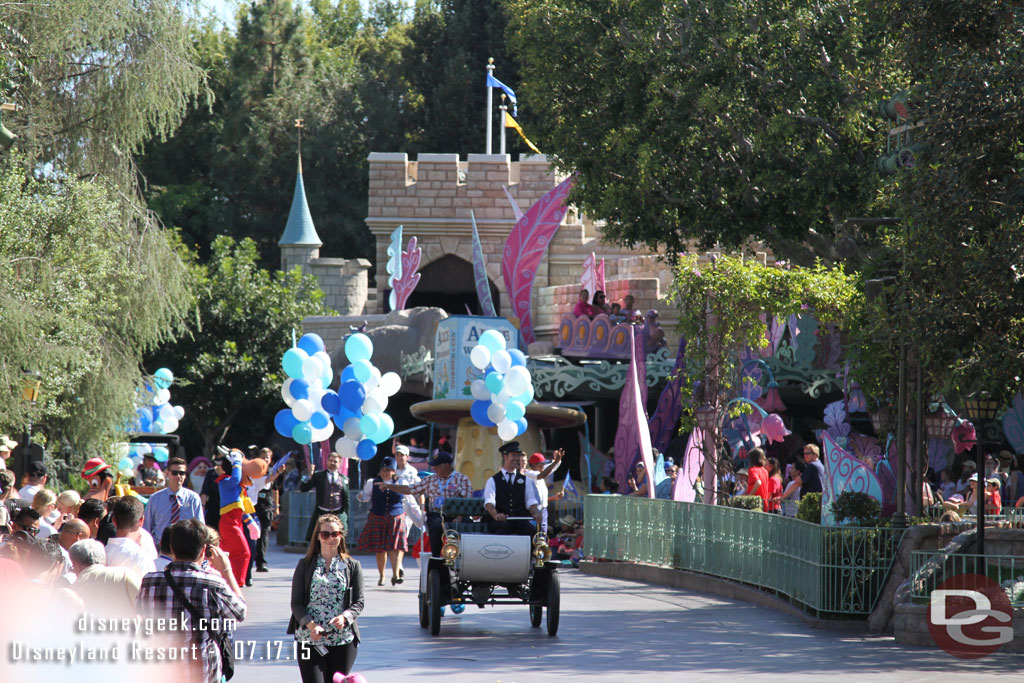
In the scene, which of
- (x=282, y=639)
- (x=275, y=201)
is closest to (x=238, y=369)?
(x=275, y=201)

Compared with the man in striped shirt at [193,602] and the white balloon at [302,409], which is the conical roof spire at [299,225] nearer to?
the white balloon at [302,409]

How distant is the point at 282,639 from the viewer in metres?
11.9

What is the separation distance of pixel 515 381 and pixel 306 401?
9.04ft

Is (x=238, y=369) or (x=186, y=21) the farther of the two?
(x=238, y=369)

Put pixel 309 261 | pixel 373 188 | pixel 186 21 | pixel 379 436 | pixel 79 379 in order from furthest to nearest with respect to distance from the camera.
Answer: pixel 309 261 < pixel 373 188 < pixel 186 21 < pixel 79 379 < pixel 379 436

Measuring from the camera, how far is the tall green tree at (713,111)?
17.6m

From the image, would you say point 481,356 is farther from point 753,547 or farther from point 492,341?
point 753,547

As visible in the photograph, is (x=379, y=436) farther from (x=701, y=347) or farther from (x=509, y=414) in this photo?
(x=701, y=347)

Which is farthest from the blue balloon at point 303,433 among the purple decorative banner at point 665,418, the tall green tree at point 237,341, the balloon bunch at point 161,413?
the tall green tree at point 237,341

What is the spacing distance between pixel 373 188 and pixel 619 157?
55.1 feet

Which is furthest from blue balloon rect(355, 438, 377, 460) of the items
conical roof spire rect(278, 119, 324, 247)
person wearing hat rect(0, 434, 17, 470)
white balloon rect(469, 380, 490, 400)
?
conical roof spire rect(278, 119, 324, 247)

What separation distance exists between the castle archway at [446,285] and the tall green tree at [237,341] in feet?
8.47

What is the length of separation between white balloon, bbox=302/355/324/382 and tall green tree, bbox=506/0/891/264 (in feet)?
14.2

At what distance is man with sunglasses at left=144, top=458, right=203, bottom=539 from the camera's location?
487 inches
